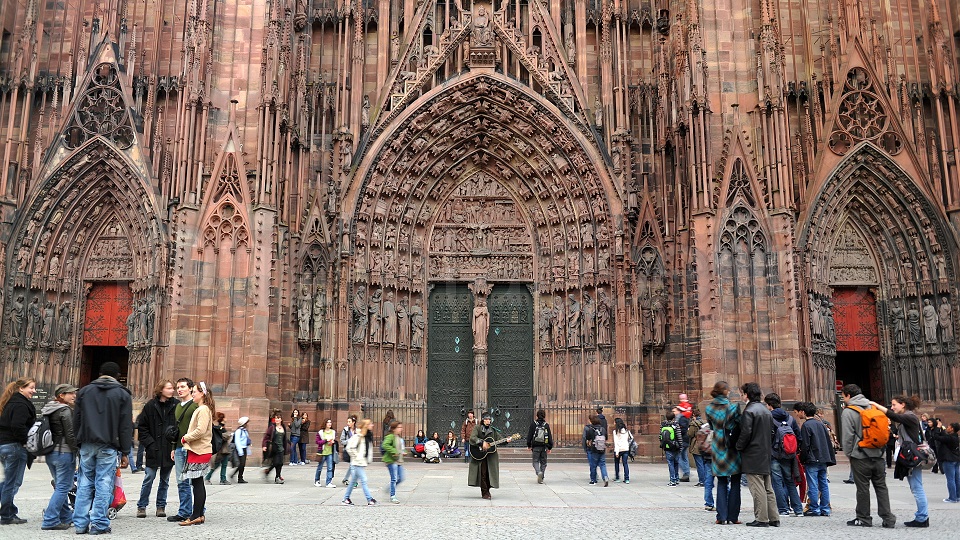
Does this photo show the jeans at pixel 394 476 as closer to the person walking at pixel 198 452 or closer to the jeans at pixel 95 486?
the person walking at pixel 198 452

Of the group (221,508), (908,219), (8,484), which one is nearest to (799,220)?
(908,219)

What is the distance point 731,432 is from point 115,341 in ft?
62.1

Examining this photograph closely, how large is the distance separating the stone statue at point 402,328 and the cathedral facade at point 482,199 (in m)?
0.07

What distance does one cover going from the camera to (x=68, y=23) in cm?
2369

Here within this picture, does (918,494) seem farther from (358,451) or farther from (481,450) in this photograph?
(358,451)

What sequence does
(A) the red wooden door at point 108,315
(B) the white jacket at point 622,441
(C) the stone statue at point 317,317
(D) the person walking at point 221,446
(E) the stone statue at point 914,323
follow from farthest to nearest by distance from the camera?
(A) the red wooden door at point 108,315, (C) the stone statue at point 317,317, (E) the stone statue at point 914,323, (B) the white jacket at point 622,441, (D) the person walking at point 221,446

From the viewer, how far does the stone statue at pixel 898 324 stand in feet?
73.3

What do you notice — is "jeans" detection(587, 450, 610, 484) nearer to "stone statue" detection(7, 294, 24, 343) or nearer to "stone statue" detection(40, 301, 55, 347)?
"stone statue" detection(40, 301, 55, 347)

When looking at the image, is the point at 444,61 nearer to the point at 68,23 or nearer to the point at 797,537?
the point at 68,23

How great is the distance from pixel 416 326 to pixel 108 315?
8.97m

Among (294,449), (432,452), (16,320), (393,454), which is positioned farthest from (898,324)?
(16,320)

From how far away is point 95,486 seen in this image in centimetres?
855

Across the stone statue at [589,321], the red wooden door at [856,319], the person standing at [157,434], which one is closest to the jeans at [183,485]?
the person standing at [157,434]

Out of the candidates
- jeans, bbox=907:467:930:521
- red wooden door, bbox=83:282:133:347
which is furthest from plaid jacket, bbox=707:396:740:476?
red wooden door, bbox=83:282:133:347
